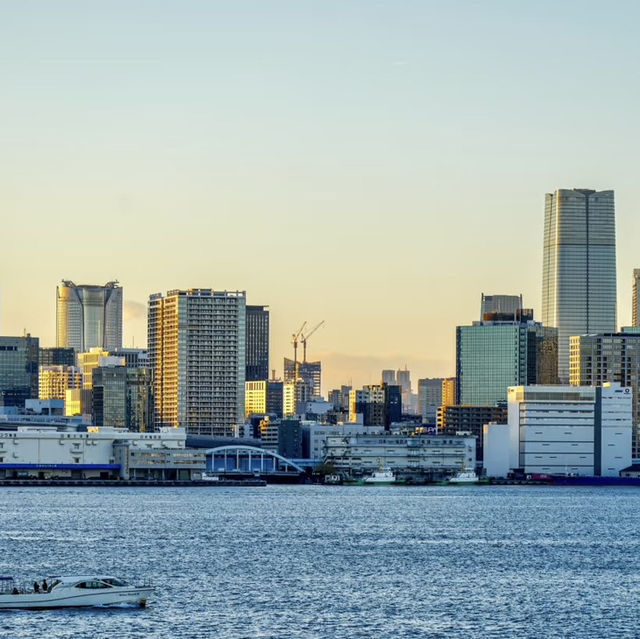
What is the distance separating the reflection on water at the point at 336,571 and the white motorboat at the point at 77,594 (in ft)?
2.88

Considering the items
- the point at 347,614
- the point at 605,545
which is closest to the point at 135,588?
the point at 347,614

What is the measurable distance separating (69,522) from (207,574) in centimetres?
5439

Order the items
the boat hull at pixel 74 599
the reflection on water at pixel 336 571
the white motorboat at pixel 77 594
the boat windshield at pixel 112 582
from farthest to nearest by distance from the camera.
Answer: the boat windshield at pixel 112 582 < the white motorboat at pixel 77 594 < the boat hull at pixel 74 599 < the reflection on water at pixel 336 571

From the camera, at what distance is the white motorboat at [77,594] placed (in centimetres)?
8925

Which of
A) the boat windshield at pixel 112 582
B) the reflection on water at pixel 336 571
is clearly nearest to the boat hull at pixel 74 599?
the reflection on water at pixel 336 571

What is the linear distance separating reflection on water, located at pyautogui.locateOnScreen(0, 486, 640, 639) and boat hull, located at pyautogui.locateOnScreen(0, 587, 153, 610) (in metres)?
0.78

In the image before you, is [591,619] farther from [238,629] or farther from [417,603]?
[238,629]

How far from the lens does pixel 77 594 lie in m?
90.2

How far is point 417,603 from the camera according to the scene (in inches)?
3762

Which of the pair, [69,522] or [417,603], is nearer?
[417,603]

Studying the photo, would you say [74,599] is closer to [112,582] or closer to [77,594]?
[77,594]

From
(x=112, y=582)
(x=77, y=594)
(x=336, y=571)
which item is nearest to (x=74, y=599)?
(x=77, y=594)

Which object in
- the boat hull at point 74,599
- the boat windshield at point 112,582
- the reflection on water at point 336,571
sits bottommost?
the reflection on water at point 336,571

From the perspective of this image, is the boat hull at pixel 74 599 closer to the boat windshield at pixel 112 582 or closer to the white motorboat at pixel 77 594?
the white motorboat at pixel 77 594
